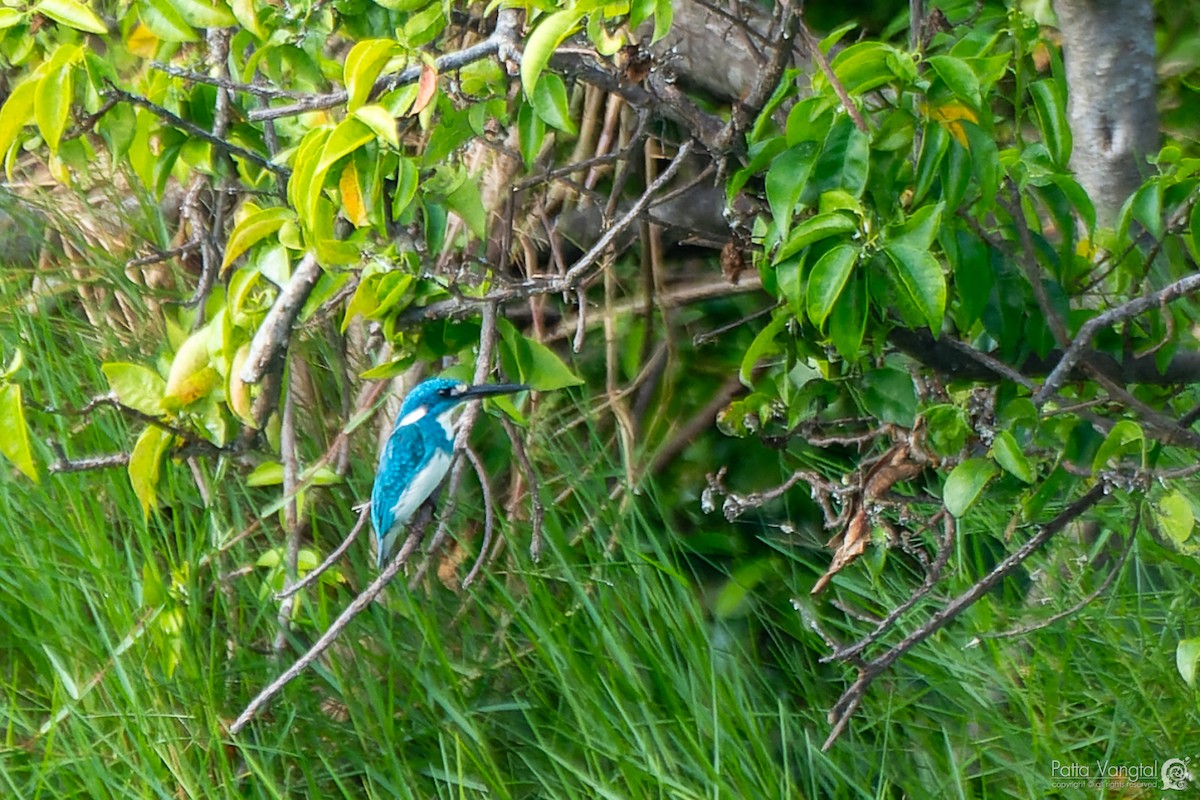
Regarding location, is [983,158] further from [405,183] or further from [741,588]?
[741,588]

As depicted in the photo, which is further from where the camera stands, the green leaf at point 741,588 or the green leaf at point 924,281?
the green leaf at point 741,588

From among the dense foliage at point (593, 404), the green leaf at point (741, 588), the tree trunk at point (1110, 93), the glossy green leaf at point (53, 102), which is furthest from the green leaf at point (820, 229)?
the green leaf at point (741, 588)

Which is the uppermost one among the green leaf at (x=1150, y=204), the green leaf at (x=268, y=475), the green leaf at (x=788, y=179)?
Result: the green leaf at (x=788, y=179)

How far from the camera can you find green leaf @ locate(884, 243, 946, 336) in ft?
4.40

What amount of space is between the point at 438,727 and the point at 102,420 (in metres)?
0.99

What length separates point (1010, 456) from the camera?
1529mm

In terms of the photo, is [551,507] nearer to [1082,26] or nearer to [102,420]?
[102,420]

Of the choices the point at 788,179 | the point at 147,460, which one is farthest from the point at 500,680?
the point at 788,179

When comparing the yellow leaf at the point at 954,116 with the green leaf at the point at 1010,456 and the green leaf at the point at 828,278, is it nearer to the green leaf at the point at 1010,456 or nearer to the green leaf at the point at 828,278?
the green leaf at the point at 828,278

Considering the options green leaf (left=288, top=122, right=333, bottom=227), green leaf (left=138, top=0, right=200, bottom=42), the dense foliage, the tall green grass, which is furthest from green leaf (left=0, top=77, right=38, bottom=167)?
the tall green grass

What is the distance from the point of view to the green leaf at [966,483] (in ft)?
5.31

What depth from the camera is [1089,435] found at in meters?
1.79

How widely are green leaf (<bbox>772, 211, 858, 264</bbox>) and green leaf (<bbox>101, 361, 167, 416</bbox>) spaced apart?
107 centimetres

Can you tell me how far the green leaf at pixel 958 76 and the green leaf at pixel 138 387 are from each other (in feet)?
4.10
